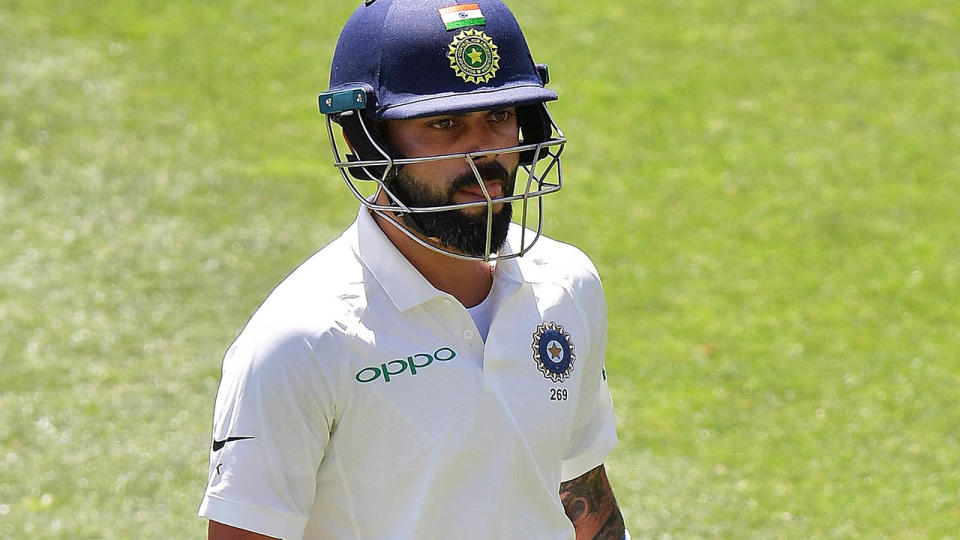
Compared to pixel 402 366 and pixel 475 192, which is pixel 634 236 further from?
pixel 402 366

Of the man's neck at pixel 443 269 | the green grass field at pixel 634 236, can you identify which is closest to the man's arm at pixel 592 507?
the man's neck at pixel 443 269

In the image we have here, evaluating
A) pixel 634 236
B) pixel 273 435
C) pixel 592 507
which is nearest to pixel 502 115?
pixel 273 435

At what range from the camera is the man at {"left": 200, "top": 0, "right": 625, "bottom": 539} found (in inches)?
95.0

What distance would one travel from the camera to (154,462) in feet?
19.1

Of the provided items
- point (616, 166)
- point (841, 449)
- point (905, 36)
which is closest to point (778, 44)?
point (905, 36)

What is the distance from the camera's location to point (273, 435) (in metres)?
2.38

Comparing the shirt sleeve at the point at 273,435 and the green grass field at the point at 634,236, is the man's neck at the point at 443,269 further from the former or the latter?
the green grass field at the point at 634,236

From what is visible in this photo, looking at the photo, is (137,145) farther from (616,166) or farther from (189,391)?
(616,166)

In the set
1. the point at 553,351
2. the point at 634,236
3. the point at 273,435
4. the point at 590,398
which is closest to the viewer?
the point at 273,435

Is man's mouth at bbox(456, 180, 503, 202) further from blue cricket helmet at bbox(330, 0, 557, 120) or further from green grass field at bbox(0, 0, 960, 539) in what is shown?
green grass field at bbox(0, 0, 960, 539)

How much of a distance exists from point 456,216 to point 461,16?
41 cm

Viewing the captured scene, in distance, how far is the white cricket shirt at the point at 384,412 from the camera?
7.88 ft

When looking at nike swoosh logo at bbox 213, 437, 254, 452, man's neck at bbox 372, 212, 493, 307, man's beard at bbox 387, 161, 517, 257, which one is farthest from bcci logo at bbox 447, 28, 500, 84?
nike swoosh logo at bbox 213, 437, 254, 452

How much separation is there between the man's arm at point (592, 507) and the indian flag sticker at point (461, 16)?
1.06 meters
